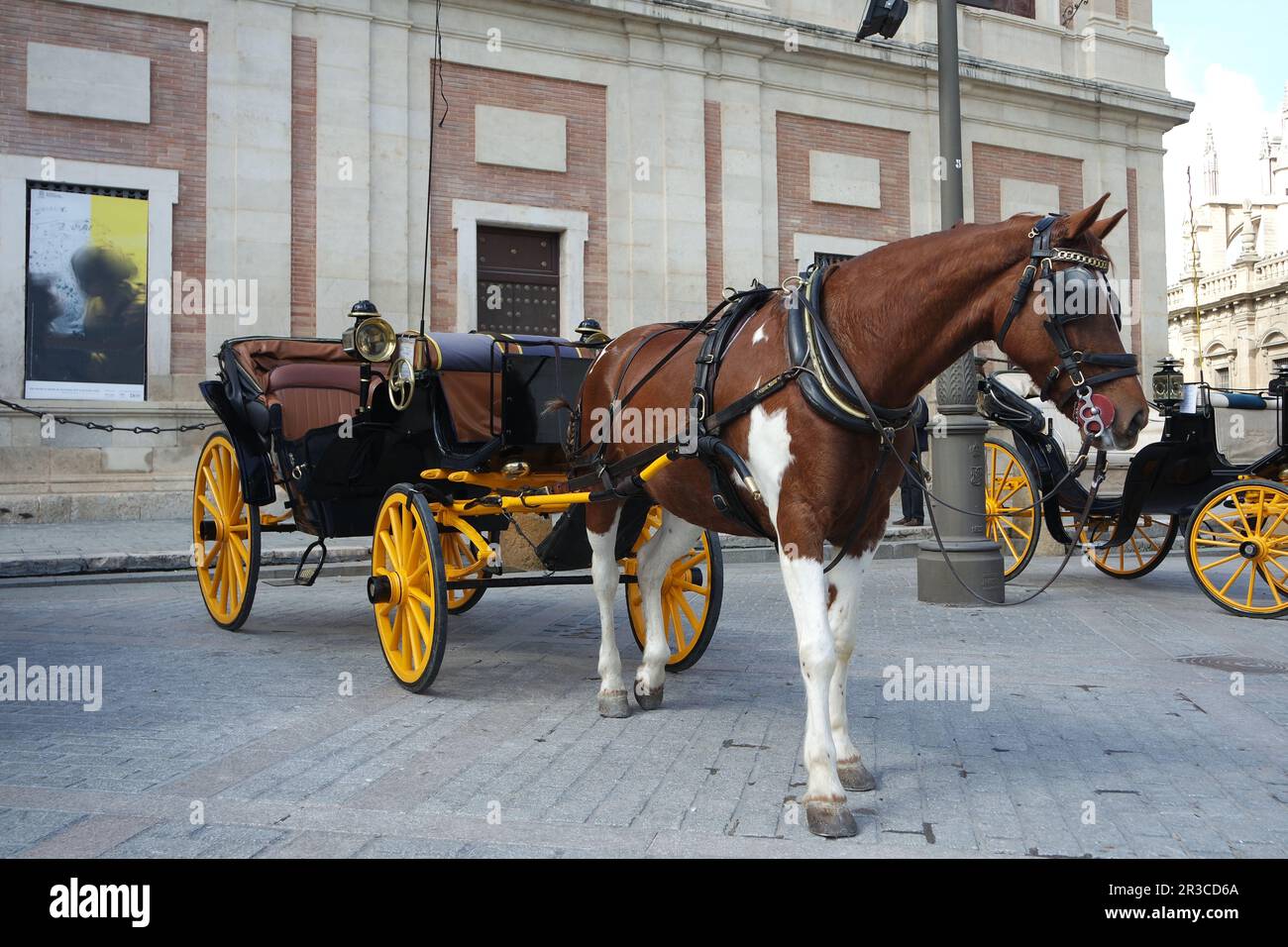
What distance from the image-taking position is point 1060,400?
330cm

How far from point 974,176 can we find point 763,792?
60.7 ft

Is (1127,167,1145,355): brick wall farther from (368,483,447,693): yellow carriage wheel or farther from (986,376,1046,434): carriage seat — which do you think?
(368,483,447,693): yellow carriage wheel

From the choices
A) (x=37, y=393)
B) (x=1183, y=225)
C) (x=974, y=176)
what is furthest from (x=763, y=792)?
(x=1183, y=225)

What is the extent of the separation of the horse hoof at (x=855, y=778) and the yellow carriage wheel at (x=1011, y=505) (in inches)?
232

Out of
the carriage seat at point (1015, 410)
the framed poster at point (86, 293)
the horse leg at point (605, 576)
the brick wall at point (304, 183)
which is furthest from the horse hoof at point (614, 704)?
the framed poster at point (86, 293)

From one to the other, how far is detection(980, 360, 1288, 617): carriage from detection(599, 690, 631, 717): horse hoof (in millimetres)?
3693

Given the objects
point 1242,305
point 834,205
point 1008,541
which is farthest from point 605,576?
point 1242,305

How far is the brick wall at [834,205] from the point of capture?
718 inches

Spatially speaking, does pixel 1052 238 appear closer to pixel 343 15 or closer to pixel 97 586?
pixel 97 586

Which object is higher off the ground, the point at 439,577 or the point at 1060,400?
the point at 1060,400

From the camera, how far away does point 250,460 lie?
659 cm

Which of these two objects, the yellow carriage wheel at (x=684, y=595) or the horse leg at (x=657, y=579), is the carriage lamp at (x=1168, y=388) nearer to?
the yellow carriage wheel at (x=684, y=595)

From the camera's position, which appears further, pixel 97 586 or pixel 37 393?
pixel 37 393

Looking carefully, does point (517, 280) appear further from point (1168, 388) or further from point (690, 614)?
point (690, 614)
